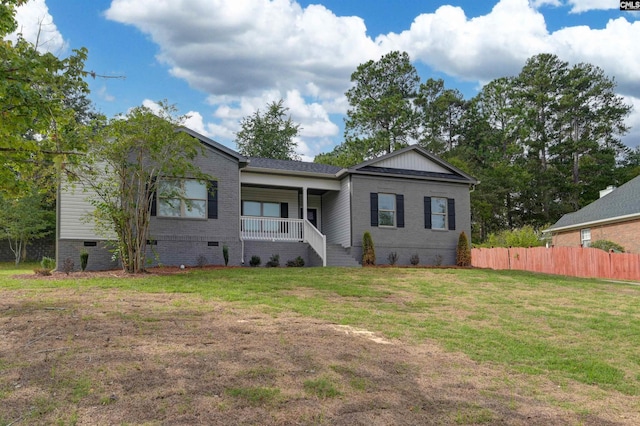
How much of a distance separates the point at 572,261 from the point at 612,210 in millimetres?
5074

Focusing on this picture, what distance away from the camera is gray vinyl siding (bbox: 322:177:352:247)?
1966 centimetres

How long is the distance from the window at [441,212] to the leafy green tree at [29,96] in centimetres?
1513

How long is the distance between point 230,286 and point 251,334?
4402 millimetres

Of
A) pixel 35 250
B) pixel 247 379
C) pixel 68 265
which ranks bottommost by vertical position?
pixel 247 379

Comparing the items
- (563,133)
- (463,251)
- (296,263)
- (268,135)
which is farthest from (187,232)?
(563,133)

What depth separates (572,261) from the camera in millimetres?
21969

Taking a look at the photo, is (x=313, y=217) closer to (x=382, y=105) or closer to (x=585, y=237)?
(x=585, y=237)

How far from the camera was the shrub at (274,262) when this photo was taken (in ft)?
59.1

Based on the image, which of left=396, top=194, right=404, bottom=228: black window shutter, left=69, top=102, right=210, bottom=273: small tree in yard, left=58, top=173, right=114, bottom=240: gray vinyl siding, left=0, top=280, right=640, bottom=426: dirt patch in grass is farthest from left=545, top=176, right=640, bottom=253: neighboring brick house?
left=58, top=173, right=114, bottom=240: gray vinyl siding

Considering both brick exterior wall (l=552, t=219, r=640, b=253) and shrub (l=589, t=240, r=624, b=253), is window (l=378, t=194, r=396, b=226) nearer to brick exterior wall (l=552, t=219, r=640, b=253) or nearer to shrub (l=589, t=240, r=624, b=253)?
shrub (l=589, t=240, r=624, b=253)

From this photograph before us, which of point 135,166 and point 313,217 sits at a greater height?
point 135,166

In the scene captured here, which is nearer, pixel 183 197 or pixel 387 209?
pixel 183 197

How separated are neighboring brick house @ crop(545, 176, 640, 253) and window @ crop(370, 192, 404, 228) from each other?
37.2 feet

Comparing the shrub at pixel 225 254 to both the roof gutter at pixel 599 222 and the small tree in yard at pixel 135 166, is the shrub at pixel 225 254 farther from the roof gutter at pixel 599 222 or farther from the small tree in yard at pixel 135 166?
the roof gutter at pixel 599 222
